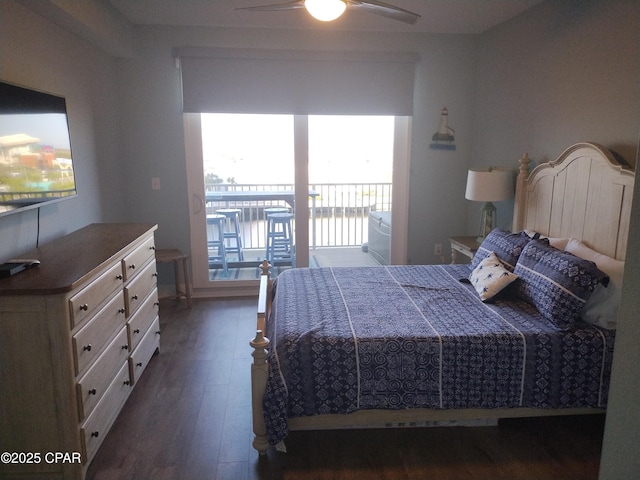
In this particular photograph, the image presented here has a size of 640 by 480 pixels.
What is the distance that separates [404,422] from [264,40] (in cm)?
349

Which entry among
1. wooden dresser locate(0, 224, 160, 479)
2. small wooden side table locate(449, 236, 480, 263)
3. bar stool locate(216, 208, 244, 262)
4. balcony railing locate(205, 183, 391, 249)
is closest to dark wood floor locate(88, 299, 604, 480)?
wooden dresser locate(0, 224, 160, 479)

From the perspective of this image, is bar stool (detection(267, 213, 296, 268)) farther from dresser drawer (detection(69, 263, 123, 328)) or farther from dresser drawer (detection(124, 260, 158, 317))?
dresser drawer (detection(69, 263, 123, 328))

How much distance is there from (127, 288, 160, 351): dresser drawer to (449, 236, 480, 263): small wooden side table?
259cm

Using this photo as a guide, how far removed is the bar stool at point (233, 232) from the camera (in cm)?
475

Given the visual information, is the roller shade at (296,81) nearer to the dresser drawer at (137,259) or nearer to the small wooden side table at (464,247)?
the small wooden side table at (464,247)

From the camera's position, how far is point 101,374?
2215 mm

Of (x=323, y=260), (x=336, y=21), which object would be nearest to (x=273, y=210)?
(x=323, y=260)

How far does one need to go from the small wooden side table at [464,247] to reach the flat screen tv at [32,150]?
3096 millimetres

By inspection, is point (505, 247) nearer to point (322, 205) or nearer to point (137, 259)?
point (137, 259)

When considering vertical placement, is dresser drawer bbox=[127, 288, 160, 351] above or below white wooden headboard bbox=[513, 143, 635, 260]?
below

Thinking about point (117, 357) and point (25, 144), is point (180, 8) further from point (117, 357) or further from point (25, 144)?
point (117, 357)

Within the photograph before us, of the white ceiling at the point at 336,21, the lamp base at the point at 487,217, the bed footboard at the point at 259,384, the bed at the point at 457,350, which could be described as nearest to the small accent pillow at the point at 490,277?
the bed at the point at 457,350

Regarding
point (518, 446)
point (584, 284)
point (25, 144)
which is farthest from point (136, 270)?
point (584, 284)

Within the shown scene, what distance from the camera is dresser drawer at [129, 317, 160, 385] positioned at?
2.71 meters
